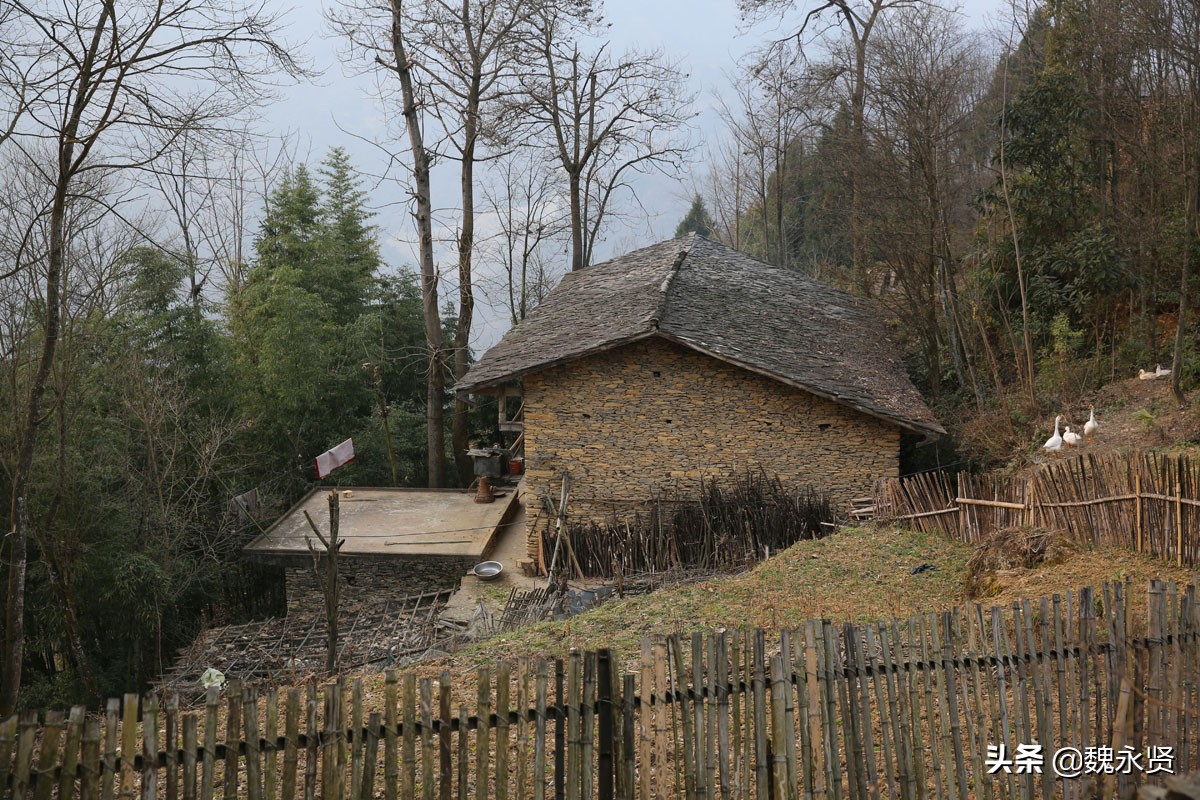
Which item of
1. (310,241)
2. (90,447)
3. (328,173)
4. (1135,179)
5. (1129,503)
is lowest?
(1129,503)

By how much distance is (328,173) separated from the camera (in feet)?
89.6

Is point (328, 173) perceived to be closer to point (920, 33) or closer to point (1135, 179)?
point (920, 33)

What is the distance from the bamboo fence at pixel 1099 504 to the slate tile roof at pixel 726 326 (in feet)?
13.4

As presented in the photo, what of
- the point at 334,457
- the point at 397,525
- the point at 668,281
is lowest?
the point at 397,525

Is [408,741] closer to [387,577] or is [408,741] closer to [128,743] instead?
[128,743]

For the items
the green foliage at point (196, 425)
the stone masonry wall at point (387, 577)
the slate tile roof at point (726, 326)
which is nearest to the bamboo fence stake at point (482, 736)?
the slate tile roof at point (726, 326)

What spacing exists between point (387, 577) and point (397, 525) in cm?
186

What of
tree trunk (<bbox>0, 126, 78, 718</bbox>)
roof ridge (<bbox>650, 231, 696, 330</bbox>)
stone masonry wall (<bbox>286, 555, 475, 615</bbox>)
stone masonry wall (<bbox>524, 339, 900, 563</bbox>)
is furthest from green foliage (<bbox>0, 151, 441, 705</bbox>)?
roof ridge (<bbox>650, 231, 696, 330</bbox>)

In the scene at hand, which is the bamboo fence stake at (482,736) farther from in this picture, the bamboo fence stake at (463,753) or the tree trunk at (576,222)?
the tree trunk at (576,222)

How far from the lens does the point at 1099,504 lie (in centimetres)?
838

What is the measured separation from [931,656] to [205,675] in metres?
9.06

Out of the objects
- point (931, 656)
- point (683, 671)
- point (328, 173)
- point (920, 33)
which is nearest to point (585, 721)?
point (683, 671)

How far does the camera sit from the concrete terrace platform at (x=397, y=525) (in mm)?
16062

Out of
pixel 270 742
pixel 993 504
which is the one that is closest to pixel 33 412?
pixel 270 742
